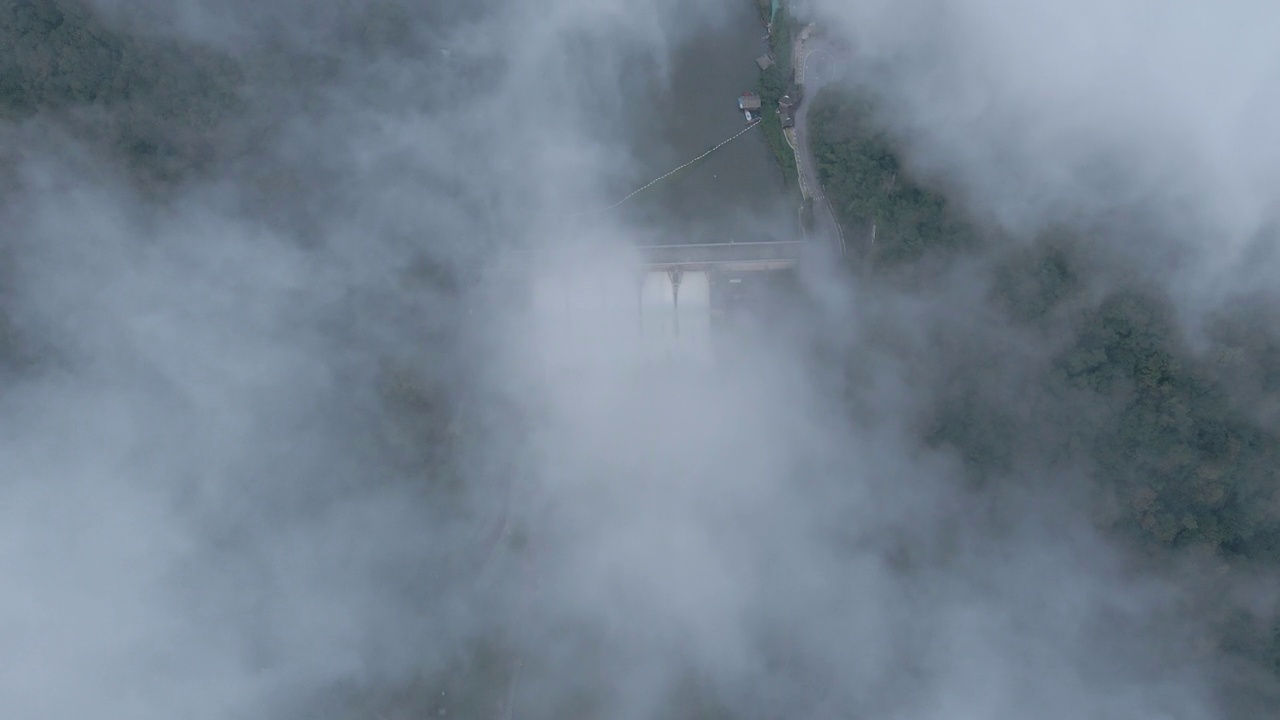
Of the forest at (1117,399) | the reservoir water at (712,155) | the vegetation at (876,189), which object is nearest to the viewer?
the forest at (1117,399)

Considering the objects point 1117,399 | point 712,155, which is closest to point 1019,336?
point 1117,399

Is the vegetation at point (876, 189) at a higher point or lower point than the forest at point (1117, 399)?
higher

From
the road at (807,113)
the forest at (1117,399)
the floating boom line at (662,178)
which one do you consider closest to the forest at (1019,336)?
the forest at (1117,399)

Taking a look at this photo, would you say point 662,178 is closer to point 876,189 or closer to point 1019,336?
point 876,189

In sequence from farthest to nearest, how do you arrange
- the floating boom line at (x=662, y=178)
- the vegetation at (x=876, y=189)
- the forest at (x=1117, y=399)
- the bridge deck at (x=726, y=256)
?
the floating boom line at (x=662, y=178)
the bridge deck at (x=726, y=256)
the vegetation at (x=876, y=189)
the forest at (x=1117, y=399)

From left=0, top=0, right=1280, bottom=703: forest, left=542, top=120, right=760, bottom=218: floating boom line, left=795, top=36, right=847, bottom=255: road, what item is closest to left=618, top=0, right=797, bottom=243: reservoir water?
left=542, top=120, right=760, bottom=218: floating boom line

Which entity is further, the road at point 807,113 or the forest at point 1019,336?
the road at point 807,113

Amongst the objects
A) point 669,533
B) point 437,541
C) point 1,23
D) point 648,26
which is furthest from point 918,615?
point 1,23

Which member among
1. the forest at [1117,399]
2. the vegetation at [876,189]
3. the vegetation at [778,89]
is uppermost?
the vegetation at [778,89]

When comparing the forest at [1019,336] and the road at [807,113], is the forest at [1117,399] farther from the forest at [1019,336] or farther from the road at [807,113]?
the road at [807,113]
